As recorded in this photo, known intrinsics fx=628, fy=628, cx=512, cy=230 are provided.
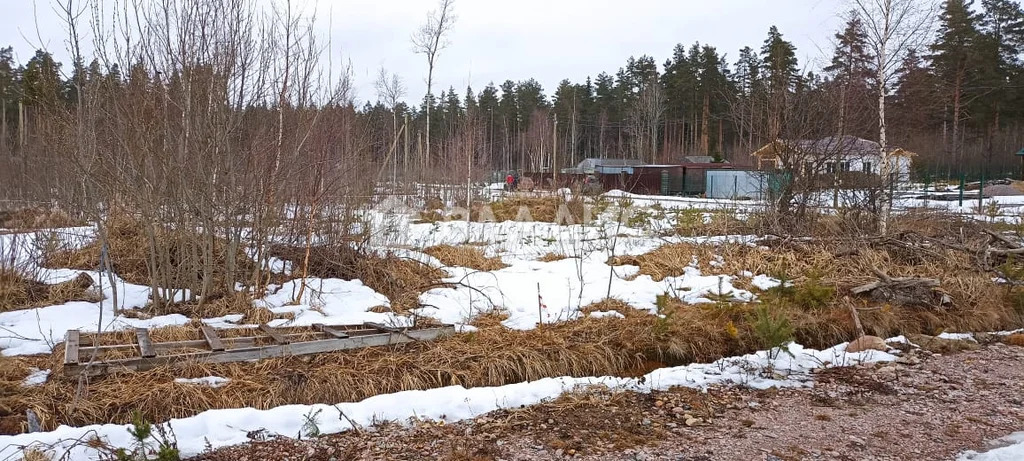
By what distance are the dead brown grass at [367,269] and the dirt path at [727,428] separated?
349 cm

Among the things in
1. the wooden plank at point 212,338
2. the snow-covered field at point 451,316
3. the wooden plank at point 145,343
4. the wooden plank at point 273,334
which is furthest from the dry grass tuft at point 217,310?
the wooden plank at point 145,343

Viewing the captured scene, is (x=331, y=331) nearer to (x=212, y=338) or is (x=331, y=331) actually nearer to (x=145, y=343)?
(x=212, y=338)

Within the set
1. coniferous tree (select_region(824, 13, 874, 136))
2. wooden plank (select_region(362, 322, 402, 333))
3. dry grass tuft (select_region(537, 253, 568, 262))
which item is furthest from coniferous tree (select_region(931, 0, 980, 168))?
wooden plank (select_region(362, 322, 402, 333))

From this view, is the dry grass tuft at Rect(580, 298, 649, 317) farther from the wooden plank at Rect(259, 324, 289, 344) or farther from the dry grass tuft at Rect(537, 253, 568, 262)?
the wooden plank at Rect(259, 324, 289, 344)

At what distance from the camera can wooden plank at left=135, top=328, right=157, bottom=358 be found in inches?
189

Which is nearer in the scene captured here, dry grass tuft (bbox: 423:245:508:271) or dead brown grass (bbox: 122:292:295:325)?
dead brown grass (bbox: 122:292:295:325)

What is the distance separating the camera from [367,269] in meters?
7.97

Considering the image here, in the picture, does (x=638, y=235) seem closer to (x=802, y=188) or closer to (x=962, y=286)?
(x=802, y=188)

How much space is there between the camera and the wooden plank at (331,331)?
5.62 meters

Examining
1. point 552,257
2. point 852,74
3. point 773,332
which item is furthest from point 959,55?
point 773,332

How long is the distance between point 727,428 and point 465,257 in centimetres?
566

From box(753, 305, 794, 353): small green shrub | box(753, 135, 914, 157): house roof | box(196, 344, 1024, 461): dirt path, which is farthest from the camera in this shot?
box(753, 135, 914, 157): house roof

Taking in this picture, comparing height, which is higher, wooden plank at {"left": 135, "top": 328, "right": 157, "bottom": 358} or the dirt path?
wooden plank at {"left": 135, "top": 328, "right": 157, "bottom": 358}

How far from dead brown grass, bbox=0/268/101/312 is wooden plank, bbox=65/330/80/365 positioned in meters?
1.55
